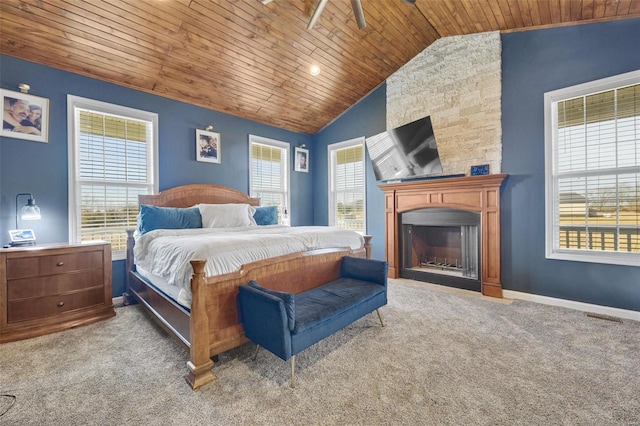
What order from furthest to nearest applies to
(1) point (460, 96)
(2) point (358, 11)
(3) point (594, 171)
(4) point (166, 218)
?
(1) point (460, 96), (4) point (166, 218), (3) point (594, 171), (2) point (358, 11)

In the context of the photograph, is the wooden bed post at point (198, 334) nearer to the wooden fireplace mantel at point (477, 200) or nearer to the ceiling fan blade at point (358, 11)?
the ceiling fan blade at point (358, 11)

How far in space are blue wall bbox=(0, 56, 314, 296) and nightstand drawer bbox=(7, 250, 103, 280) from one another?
0.65 metres

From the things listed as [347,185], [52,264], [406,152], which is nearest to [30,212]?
[52,264]

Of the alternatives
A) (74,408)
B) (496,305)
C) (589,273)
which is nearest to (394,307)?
(496,305)

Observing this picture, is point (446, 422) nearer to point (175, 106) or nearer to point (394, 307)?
point (394, 307)

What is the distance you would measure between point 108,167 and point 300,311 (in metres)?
3.28

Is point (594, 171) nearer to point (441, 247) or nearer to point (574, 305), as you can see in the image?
point (574, 305)

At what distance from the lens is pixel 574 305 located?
3178mm

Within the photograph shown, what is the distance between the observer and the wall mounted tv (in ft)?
13.4

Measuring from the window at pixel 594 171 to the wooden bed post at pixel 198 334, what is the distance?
3916 millimetres

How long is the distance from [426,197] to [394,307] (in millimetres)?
1834

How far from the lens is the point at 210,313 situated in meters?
1.93

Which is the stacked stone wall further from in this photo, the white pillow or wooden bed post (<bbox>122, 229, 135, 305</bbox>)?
wooden bed post (<bbox>122, 229, 135, 305</bbox>)

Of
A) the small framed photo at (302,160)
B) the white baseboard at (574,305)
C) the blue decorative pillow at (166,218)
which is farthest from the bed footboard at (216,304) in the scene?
the small framed photo at (302,160)
